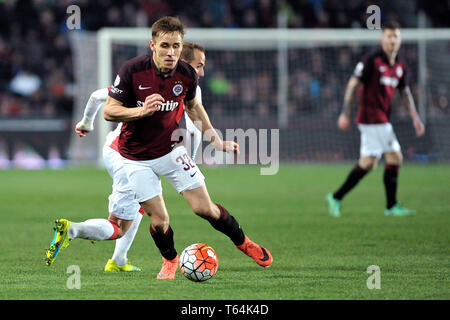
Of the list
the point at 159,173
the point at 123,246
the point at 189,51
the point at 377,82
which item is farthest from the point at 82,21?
the point at 159,173

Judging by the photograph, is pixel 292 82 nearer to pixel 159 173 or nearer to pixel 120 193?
pixel 120 193

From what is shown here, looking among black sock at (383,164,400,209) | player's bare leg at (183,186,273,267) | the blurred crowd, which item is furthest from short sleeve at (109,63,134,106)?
the blurred crowd

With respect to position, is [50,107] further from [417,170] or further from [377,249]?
[377,249]

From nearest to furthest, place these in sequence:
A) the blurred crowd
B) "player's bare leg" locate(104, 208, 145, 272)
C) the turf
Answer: the turf, "player's bare leg" locate(104, 208, 145, 272), the blurred crowd

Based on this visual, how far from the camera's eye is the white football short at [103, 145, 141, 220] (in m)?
7.24

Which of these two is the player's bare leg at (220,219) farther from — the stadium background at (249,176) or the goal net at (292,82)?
the goal net at (292,82)

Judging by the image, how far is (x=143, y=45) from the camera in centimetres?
2177

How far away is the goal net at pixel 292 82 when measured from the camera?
808 inches

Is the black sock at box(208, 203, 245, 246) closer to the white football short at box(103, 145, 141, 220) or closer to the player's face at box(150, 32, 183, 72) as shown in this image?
the white football short at box(103, 145, 141, 220)

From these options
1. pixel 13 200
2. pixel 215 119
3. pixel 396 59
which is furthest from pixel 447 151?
pixel 13 200

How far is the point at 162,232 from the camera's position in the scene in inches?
275

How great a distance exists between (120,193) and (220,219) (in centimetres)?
90

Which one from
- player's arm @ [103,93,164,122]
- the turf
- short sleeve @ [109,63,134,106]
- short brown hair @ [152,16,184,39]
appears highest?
short brown hair @ [152,16,184,39]

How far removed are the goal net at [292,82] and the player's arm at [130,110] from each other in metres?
13.5
